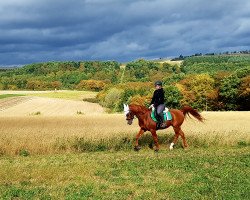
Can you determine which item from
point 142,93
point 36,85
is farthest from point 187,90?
point 36,85

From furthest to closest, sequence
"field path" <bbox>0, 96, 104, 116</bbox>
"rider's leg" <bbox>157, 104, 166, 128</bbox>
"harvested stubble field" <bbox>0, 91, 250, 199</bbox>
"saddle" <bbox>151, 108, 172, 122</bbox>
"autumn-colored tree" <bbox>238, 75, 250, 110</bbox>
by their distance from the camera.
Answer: "autumn-colored tree" <bbox>238, 75, 250, 110</bbox> → "field path" <bbox>0, 96, 104, 116</bbox> → "saddle" <bbox>151, 108, 172, 122</bbox> → "rider's leg" <bbox>157, 104, 166, 128</bbox> → "harvested stubble field" <bbox>0, 91, 250, 199</bbox>

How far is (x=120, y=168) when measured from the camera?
15.5 m

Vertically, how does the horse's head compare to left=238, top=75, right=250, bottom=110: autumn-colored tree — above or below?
above

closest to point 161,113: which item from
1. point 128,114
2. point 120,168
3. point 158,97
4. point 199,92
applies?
point 158,97

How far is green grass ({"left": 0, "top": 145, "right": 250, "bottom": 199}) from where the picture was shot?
1164 cm

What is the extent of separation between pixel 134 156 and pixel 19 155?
578 centimetres

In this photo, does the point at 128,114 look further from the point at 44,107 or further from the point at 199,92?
the point at 199,92

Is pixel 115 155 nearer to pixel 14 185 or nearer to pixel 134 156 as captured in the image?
pixel 134 156

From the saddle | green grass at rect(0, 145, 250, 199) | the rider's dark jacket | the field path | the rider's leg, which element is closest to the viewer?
green grass at rect(0, 145, 250, 199)

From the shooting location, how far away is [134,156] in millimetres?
18672

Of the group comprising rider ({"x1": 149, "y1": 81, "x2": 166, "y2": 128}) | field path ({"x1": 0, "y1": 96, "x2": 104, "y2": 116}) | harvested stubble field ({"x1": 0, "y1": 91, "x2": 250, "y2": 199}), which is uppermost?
rider ({"x1": 149, "y1": 81, "x2": 166, "y2": 128})

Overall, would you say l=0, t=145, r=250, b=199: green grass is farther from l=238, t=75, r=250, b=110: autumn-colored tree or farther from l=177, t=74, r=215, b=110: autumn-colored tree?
l=177, t=74, r=215, b=110: autumn-colored tree

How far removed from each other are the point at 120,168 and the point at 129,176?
1442 millimetres

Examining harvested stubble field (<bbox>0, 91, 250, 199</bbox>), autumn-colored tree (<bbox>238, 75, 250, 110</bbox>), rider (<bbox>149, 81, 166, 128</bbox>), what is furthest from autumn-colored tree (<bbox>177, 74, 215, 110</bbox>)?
rider (<bbox>149, 81, 166, 128</bbox>)
